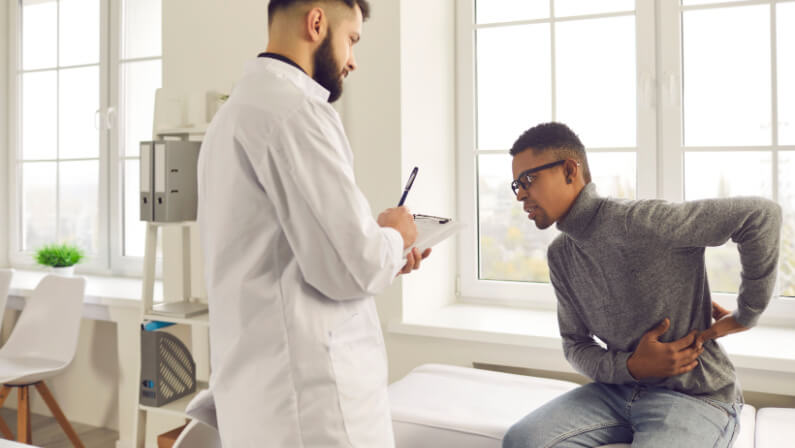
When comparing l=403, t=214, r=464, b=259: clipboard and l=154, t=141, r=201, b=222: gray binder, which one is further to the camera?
l=154, t=141, r=201, b=222: gray binder

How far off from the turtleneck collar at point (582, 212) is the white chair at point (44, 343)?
2330mm

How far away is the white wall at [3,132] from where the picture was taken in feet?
13.6

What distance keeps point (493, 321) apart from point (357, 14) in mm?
1512

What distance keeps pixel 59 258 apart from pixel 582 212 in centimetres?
299

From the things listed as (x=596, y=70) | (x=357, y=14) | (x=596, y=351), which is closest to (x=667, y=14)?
(x=596, y=70)

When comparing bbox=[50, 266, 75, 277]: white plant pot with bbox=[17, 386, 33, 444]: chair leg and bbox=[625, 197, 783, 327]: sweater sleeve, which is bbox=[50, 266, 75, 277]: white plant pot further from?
bbox=[625, 197, 783, 327]: sweater sleeve

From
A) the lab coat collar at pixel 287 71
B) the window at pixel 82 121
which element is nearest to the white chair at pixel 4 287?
the window at pixel 82 121

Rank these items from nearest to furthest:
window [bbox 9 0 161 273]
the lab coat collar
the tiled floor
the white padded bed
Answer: the lab coat collar < the white padded bed < the tiled floor < window [bbox 9 0 161 273]

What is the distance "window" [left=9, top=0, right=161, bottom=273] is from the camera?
3777 millimetres

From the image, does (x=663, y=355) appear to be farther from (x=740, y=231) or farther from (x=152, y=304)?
(x=152, y=304)

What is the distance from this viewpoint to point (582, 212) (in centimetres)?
167

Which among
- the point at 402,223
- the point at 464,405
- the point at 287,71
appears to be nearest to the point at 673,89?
the point at 464,405

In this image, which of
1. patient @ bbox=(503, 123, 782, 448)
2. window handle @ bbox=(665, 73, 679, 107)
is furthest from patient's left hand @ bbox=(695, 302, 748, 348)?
window handle @ bbox=(665, 73, 679, 107)

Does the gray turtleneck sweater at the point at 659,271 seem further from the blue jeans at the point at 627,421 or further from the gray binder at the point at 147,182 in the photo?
the gray binder at the point at 147,182
